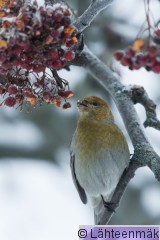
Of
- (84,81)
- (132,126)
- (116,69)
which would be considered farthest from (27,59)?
(84,81)

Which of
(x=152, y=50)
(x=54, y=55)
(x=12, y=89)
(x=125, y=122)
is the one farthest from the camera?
(x=125, y=122)

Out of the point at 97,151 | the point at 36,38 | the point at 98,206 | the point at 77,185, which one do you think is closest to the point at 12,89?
the point at 36,38

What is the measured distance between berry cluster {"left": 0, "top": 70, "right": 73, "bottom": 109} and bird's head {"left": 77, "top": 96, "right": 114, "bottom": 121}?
1.62 m

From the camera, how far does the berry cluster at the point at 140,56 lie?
87.0 inches

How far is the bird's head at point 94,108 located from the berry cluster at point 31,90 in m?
1.62

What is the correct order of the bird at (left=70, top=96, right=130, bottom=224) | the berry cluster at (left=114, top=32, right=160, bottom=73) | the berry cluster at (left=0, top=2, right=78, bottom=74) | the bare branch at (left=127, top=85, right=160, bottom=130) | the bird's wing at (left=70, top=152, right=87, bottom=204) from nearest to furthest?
the berry cluster at (left=114, top=32, right=160, bottom=73) → the berry cluster at (left=0, top=2, right=78, bottom=74) → the bare branch at (left=127, top=85, right=160, bottom=130) → the bird at (left=70, top=96, right=130, bottom=224) → the bird's wing at (left=70, top=152, right=87, bottom=204)

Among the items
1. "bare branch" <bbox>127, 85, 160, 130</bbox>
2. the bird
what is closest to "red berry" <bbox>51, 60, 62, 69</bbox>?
"bare branch" <bbox>127, 85, 160, 130</bbox>

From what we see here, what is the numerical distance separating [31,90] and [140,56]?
765 millimetres

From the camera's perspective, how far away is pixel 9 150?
6719 mm

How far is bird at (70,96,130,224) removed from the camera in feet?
14.4

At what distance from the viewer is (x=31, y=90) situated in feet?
9.42

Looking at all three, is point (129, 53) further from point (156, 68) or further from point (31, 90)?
point (31, 90)

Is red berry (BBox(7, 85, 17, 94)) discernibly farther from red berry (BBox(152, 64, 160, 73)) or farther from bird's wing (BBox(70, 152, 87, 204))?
bird's wing (BBox(70, 152, 87, 204))

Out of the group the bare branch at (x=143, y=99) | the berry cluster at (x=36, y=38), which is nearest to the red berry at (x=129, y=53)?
the berry cluster at (x=36, y=38)
